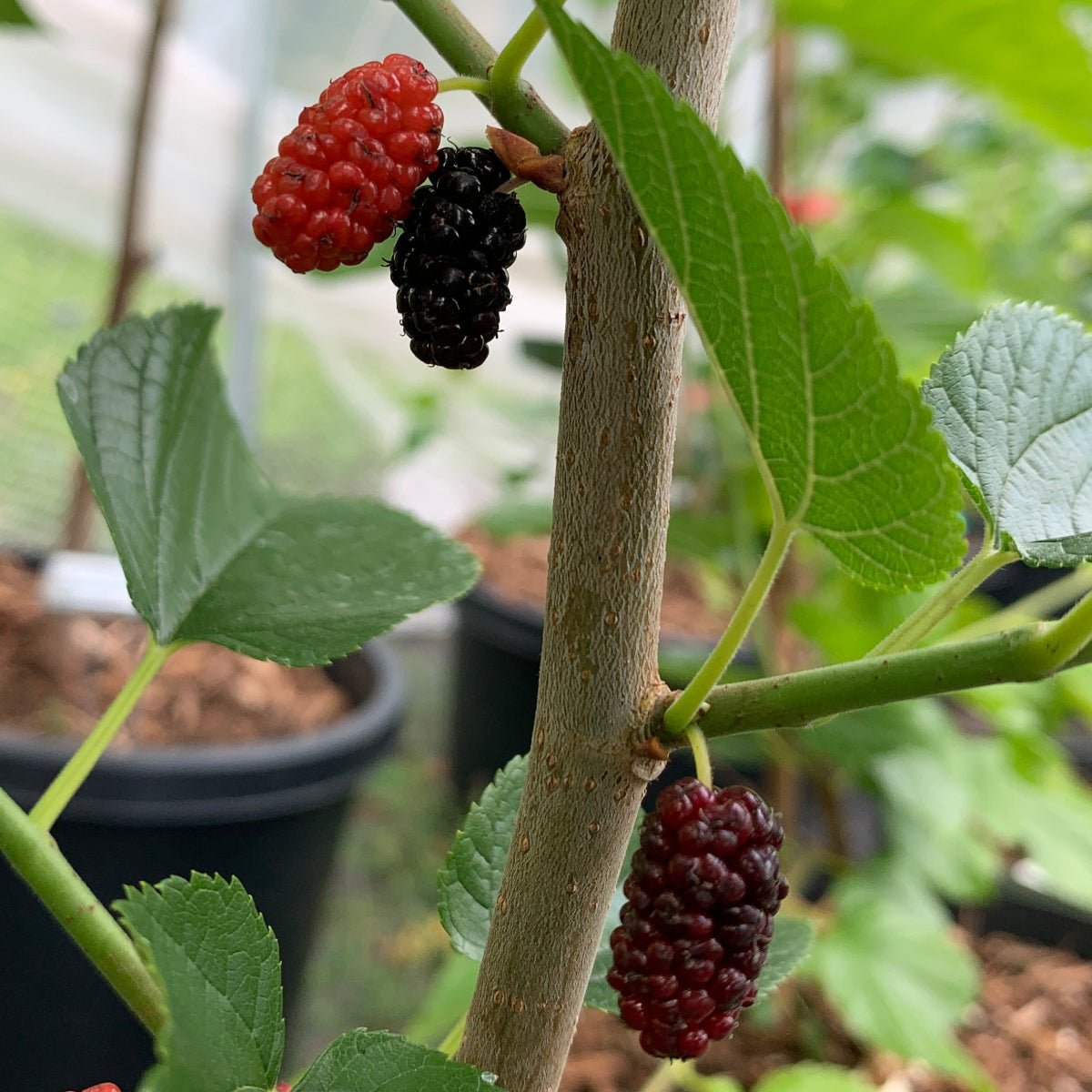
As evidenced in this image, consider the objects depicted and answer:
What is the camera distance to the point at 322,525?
372 mm

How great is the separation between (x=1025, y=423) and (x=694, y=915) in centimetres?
12

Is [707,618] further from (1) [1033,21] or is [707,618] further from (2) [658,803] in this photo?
(2) [658,803]

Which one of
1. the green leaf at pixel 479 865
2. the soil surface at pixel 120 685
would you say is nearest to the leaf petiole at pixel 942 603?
the green leaf at pixel 479 865

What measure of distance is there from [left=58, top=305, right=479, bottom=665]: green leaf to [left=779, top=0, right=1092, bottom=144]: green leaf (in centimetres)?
45

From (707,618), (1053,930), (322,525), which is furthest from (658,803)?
(707,618)

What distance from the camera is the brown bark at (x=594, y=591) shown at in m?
0.19

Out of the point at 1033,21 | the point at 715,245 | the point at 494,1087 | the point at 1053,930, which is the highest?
the point at 1033,21

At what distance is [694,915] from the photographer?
0.68 ft

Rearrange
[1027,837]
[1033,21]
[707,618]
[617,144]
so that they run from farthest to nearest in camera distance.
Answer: [707,618], [1027,837], [1033,21], [617,144]

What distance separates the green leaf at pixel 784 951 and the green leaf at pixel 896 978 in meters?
0.50

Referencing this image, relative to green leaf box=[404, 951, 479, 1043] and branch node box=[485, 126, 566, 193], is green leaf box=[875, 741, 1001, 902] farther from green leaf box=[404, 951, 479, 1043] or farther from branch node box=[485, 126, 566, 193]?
branch node box=[485, 126, 566, 193]

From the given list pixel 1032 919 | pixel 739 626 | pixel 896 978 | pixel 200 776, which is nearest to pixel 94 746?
pixel 739 626

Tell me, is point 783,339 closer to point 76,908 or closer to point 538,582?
point 76,908

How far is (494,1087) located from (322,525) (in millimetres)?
204
